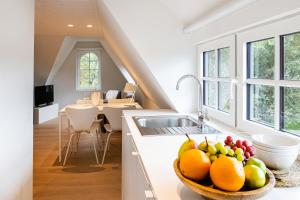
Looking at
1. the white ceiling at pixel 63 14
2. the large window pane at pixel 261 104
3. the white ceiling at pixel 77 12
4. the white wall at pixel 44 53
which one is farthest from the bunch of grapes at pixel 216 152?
the white wall at pixel 44 53

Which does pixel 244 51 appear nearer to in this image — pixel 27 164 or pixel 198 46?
pixel 198 46

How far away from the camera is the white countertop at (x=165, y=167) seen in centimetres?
89

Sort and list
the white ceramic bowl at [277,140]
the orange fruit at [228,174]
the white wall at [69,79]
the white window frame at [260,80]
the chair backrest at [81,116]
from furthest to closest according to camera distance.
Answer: the white wall at [69,79] → the chair backrest at [81,116] → the white window frame at [260,80] → the white ceramic bowl at [277,140] → the orange fruit at [228,174]

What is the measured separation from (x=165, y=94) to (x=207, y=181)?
2048mm

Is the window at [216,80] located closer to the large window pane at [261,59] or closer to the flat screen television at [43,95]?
the large window pane at [261,59]

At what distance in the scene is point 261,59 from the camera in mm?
1778

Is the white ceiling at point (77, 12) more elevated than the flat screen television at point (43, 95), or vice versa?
the white ceiling at point (77, 12)

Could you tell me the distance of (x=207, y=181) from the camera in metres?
0.82

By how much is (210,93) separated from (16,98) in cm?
190

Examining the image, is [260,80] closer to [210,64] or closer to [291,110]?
[291,110]

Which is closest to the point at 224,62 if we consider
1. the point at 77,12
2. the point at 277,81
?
the point at 277,81

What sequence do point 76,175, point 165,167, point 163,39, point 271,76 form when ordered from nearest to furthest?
point 165,167 < point 271,76 < point 163,39 < point 76,175

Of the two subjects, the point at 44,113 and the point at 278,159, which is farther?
the point at 44,113

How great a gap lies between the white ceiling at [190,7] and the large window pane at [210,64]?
389 mm
